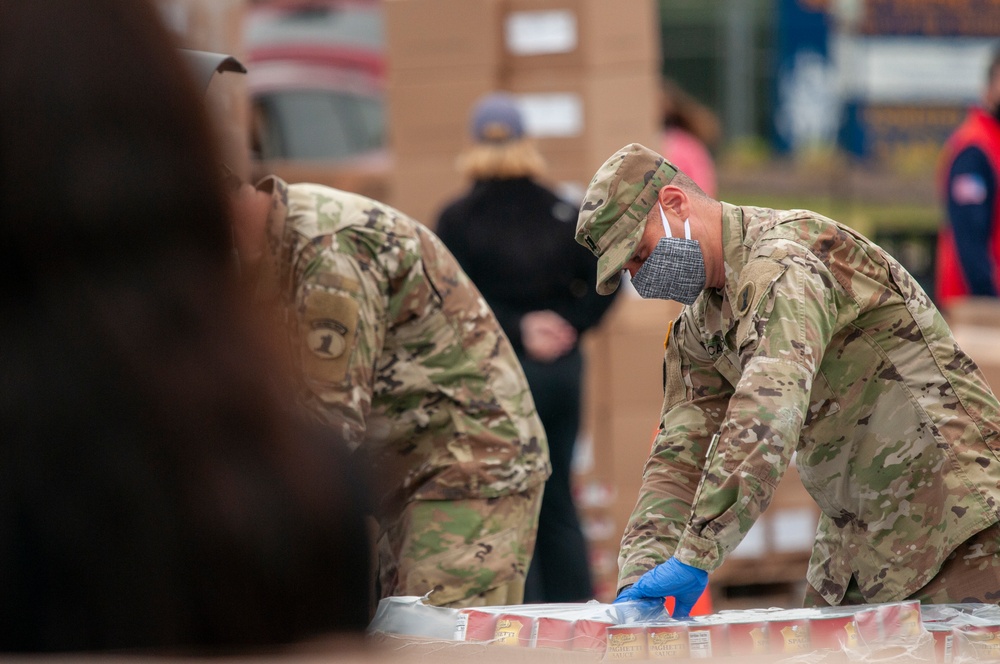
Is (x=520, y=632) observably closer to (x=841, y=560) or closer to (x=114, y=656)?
(x=841, y=560)

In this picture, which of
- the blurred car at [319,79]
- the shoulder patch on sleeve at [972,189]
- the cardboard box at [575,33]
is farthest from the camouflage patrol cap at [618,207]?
the blurred car at [319,79]

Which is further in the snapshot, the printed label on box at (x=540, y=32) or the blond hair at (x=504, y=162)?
the printed label on box at (x=540, y=32)

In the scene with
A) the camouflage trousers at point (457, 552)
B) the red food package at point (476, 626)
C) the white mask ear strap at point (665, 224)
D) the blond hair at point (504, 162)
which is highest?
the white mask ear strap at point (665, 224)

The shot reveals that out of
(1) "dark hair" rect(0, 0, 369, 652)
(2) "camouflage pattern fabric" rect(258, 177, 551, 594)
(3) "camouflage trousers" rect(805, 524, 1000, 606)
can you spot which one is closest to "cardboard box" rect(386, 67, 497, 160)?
(2) "camouflage pattern fabric" rect(258, 177, 551, 594)

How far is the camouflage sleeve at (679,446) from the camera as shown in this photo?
239cm

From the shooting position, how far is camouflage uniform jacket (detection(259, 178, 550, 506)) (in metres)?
2.51

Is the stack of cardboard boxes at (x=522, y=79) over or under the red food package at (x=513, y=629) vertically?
over

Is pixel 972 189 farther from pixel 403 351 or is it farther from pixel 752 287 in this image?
pixel 752 287

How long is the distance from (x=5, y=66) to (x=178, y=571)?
0.34m

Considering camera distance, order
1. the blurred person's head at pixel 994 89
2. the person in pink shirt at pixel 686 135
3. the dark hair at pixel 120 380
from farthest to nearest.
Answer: the person in pink shirt at pixel 686 135 → the blurred person's head at pixel 994 89 → the dark hair at pixel 120 380

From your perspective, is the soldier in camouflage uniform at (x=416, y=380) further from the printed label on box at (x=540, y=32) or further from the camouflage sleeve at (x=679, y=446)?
the printed label on box at (x=540, y=32)

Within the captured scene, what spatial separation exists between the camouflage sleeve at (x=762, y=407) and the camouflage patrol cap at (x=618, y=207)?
0.25m

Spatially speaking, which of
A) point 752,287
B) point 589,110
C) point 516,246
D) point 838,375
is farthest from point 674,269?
point 589,110

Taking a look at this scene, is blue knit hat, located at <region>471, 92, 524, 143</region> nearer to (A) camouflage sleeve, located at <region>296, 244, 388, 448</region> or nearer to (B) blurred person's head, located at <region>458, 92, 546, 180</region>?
(B) blurred person's head, located at <region>458, 92, 546, 180</region>
